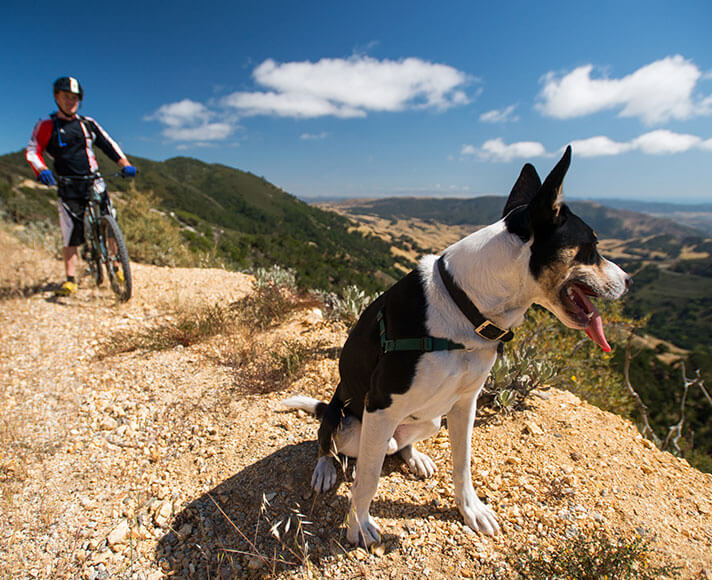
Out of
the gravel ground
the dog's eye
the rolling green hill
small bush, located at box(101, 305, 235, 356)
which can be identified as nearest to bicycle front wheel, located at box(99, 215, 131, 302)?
small bush, located at box(101, 305, 235, 356)

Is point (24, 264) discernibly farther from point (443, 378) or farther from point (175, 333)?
point (443, 378)

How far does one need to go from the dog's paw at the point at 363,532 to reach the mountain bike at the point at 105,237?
4.35m

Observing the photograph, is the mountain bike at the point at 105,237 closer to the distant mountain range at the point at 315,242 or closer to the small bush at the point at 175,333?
the small bush at the point at 175,333

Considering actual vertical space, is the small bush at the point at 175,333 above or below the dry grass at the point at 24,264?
below

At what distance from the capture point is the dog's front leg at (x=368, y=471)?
1672mm

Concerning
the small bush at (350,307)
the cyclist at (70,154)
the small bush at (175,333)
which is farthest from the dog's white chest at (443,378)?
the cyclist at (70,154)

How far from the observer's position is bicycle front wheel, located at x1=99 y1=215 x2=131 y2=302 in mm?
4625

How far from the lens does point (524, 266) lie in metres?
1.40

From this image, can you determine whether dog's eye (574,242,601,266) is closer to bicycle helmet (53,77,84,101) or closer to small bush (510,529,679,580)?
small bush (510,529,679,580)

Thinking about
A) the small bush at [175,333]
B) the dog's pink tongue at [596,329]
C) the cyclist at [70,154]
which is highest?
the cyclist at [70,154]

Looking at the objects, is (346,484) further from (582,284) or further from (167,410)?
(582,284)

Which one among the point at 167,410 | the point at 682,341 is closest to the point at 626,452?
the point at 167,410

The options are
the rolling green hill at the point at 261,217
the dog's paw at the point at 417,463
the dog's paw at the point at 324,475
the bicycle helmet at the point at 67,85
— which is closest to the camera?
the dog's paw at the point at 324,475

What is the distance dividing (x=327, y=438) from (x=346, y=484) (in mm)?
426
